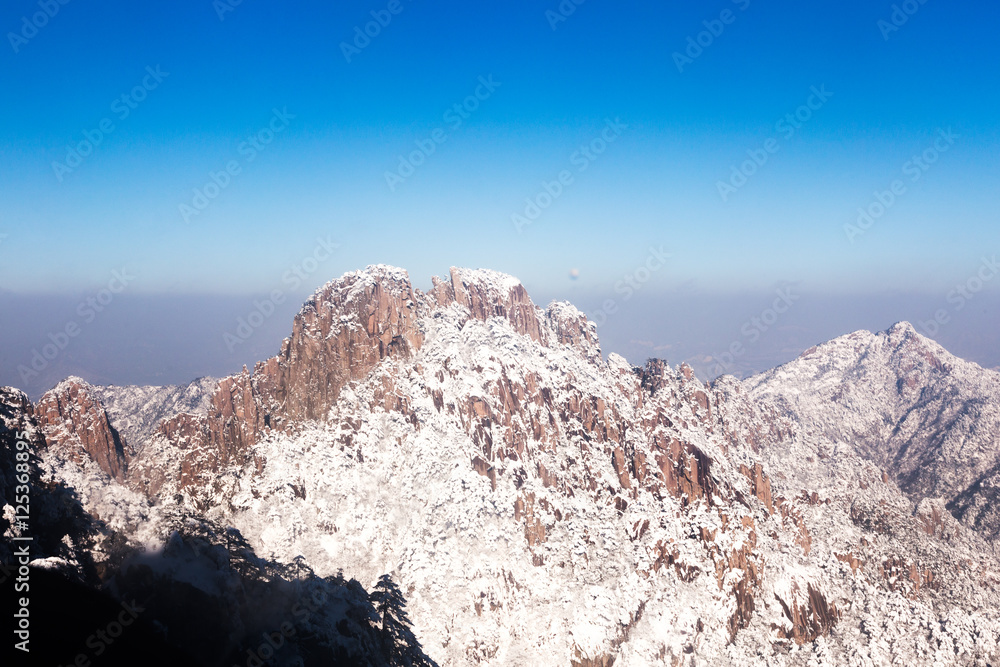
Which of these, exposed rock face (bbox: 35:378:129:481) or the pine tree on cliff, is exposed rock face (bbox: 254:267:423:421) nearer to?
exposed rock face (bbox: 35:378:129:481)

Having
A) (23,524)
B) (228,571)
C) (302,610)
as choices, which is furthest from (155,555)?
(302,610)

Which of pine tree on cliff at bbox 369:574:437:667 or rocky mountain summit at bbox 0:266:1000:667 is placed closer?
pine tree on cliff at bbox 369:574:437:667

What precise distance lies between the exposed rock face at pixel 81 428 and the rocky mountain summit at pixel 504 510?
34 cm

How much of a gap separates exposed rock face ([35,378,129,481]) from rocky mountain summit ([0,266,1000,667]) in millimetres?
341

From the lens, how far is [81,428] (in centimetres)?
→ 8219

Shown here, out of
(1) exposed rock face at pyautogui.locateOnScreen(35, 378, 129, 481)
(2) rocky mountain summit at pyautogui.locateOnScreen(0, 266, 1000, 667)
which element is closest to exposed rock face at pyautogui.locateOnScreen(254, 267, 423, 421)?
(2) rocky mountain summit at pyautogui.locateOnScreen(0, 266, 1000, 667)

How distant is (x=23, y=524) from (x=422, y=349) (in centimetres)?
7091

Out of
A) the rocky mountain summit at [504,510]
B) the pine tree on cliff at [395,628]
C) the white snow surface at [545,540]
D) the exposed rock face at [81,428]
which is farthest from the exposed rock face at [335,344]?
the pine tree on cliff at [395,628]

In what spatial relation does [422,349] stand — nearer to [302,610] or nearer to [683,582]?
[302,610]

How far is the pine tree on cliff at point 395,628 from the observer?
54.6 m

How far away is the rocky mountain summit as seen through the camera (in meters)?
75.3

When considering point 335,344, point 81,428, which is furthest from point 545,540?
point 81,428

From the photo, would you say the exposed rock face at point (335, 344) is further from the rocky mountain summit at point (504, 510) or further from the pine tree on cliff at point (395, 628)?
the pine tree on cliff at point (395, 628)

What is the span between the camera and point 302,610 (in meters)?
48.6
